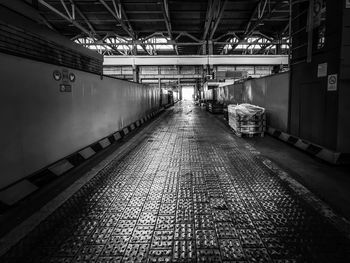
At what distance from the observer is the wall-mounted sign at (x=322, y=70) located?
4.45 meters

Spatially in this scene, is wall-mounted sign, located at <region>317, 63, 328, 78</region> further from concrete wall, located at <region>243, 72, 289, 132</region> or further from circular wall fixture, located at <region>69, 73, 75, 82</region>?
circular wall fixture, located at <region>69, 73, 75, 82</region>

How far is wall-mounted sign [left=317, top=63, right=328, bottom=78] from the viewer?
14.6ft

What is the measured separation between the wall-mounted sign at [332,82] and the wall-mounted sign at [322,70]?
0.18 meters

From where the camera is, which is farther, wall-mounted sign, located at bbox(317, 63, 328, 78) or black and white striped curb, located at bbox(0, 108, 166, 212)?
wall-mounted sign, located at bbox(317, 63, 328, 78)

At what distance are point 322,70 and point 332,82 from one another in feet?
1.33

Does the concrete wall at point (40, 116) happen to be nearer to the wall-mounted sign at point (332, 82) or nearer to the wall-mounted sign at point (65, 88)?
the wall-mounted sign at point (65, 88)

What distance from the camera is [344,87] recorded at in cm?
409

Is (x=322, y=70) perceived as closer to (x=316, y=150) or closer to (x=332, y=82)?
(x=332, y=82)

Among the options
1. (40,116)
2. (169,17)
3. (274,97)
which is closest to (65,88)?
(40,116)

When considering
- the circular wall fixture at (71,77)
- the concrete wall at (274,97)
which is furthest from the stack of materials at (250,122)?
the circular wall fixture at (71,77)

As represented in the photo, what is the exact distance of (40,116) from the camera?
3471 millimetres

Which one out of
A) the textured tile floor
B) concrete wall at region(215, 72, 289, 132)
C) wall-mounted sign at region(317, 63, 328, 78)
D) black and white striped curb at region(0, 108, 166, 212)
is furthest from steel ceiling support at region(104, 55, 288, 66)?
the textured tile floor

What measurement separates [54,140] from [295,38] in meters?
5.91

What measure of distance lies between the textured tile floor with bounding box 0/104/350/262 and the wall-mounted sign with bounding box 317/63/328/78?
232 cm
